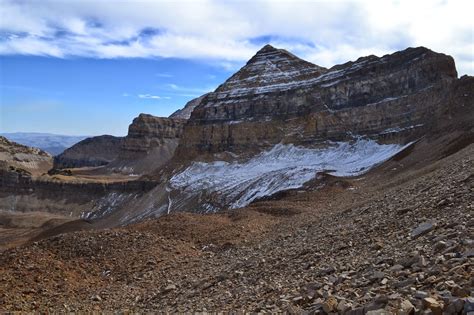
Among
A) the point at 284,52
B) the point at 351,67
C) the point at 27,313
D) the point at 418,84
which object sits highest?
the point at 284,52

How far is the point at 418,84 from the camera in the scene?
5162 centimetres

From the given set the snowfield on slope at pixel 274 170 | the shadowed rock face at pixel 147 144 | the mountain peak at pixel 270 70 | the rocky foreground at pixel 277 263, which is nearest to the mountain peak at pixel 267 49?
the mountain peak at pixel 270 70

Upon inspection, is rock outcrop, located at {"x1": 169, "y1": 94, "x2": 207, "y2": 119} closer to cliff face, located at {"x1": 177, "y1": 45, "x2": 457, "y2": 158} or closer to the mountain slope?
the mountain slope

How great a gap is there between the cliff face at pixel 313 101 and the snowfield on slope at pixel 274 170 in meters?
2.47

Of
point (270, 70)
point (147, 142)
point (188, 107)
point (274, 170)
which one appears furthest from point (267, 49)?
point (188, 107)

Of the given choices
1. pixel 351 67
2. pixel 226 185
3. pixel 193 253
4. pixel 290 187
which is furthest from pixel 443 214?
pixel 351 67

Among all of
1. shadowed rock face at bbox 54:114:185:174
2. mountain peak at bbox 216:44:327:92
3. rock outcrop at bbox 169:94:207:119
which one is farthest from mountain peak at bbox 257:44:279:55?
rock outcrop at bbox 169:94:207:119

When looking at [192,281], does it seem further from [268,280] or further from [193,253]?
[193,253]

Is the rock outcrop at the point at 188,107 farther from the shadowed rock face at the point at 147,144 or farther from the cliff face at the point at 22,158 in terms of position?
the cliff face at the point at 22,158

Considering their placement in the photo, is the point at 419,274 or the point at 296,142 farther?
the point at 296,142

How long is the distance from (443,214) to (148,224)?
1261 cm

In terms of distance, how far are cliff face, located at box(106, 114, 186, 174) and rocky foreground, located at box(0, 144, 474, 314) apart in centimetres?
10116

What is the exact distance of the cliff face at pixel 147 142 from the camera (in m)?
120

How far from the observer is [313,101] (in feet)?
207
